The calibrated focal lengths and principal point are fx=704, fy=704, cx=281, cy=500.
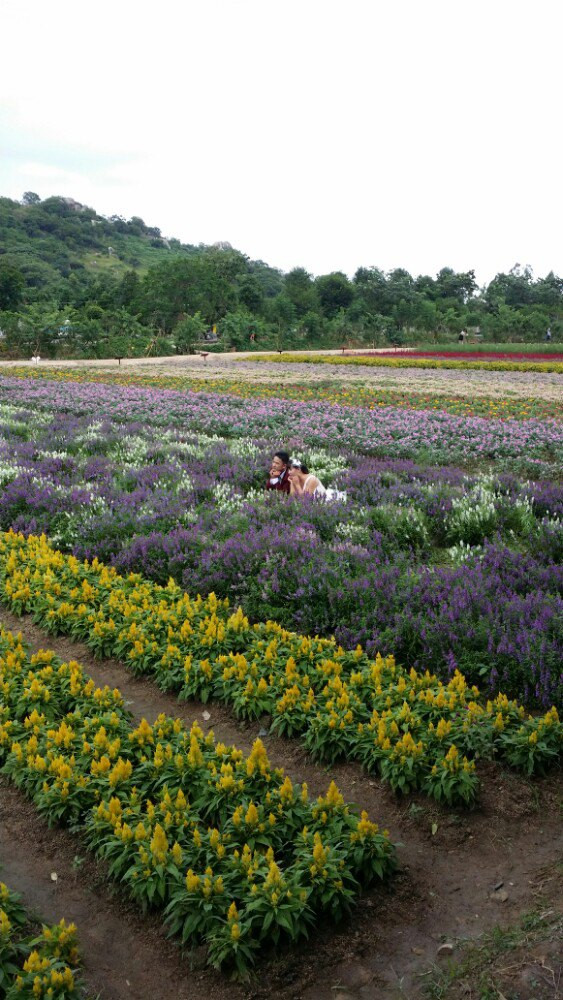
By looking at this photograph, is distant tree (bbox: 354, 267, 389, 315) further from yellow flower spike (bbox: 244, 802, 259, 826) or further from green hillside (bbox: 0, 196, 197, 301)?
yellow flower spike (bbox: 244, 802, 259, 826)

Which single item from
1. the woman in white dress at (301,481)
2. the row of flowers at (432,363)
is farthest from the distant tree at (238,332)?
the woman in white dress at (301,481)

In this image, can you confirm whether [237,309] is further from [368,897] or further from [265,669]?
[368,897]

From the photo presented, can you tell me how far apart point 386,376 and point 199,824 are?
91.5ft

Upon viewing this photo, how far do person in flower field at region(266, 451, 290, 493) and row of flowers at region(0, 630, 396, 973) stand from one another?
18.0 ft

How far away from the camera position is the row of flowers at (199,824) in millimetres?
3205

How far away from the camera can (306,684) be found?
4.96 m

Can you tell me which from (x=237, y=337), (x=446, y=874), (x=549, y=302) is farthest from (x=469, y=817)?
(x=549, y=302)

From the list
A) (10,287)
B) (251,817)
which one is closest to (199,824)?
(251,817)

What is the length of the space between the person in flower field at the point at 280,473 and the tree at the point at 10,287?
5402 centimetres

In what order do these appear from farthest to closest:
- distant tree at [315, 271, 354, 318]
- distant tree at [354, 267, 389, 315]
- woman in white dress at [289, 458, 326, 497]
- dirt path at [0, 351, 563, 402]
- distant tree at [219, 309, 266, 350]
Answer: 1. distant tree at [315, 271, 354, 318]
2. distant tree at [354, 267, 389, 315]
3. distant tree at [219, 309, 266, 350]
4. dirt path at [0, 351, 563, 402]
5. woman in white dress at [289, 458, 326, 497]

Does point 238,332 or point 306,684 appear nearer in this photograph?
point 306,684

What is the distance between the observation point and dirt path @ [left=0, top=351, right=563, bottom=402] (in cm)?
2406

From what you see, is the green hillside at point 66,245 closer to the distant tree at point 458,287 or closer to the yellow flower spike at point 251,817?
the distant tree at point 458,287

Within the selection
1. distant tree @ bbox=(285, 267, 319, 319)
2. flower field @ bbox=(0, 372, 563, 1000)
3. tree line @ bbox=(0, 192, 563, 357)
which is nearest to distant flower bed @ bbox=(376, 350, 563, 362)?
tree line @ bbox=(0, 192, 563, 357)
